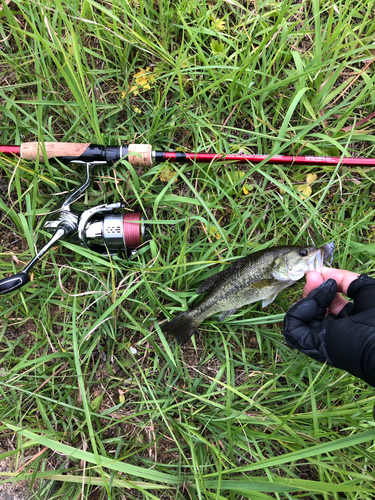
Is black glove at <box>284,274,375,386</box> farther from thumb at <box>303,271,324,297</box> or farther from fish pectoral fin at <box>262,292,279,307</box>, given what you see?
fish pectoral fin at <box>262,292,279,307</box>

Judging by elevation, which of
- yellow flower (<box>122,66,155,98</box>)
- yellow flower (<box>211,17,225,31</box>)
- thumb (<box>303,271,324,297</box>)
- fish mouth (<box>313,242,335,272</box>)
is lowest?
thumb (<box>303,271,324,297</box>)

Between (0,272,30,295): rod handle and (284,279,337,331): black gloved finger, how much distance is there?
1.92 metres

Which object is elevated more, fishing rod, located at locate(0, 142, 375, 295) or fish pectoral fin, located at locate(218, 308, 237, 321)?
fishing rod, located at locate(0, 142, 375, 295)

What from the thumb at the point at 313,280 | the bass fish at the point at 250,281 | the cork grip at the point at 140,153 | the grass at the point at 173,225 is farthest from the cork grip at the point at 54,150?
the thumb at the point at 313,280

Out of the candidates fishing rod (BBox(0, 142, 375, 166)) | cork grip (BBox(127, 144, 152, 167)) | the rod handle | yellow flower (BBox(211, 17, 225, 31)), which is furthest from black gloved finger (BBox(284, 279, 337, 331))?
yellow flower (BBox(211, 17, 225, 31))

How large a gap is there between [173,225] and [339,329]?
1.48 m

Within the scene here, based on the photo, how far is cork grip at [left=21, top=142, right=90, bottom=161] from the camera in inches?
95.5

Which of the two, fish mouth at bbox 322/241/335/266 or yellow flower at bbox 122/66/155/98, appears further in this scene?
yellow flower at bbox 122/66/155/98

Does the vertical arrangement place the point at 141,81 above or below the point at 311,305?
above

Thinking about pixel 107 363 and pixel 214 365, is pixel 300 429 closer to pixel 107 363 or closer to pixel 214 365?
pixel 214 365

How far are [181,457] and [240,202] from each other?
→ 214 centimetres

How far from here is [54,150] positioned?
8.05ft

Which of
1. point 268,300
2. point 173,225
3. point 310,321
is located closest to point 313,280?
point 310,321

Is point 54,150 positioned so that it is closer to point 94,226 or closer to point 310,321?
point 94,226
